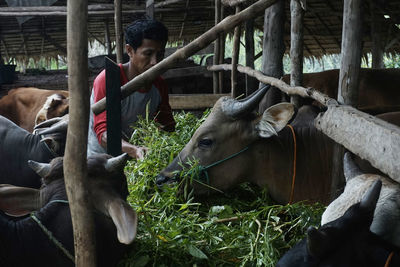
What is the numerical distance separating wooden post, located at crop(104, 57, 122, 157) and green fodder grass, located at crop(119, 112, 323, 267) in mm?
440

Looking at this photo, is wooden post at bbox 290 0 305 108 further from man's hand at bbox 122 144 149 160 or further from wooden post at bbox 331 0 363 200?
man's hand at bbox 122 144 149 160

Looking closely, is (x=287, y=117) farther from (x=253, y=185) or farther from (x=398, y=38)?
(x=398, y=38)

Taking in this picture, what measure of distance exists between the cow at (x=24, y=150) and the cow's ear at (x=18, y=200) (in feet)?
5.08

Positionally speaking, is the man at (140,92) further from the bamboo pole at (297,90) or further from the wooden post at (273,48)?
the wooden post at (273,48)

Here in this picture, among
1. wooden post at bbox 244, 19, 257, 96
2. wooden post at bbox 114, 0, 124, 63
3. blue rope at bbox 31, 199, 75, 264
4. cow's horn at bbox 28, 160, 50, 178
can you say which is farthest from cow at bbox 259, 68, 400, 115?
blue rope at bbox 31, 199, 75, 264

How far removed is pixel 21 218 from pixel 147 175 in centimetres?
118

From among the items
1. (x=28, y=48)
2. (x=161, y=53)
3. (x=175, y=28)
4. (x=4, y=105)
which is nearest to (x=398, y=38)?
(x=175, y=28)

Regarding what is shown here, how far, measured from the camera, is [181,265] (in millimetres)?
2662

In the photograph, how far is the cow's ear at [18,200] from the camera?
8.64 ft

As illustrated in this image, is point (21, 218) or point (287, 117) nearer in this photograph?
point (21, 218)

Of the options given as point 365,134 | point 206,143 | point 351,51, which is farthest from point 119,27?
point 365,134

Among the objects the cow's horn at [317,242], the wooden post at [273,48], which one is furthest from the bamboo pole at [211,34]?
the wooden post at [273,48]

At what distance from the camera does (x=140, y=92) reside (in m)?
5.02

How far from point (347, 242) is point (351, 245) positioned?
0.06 feet
